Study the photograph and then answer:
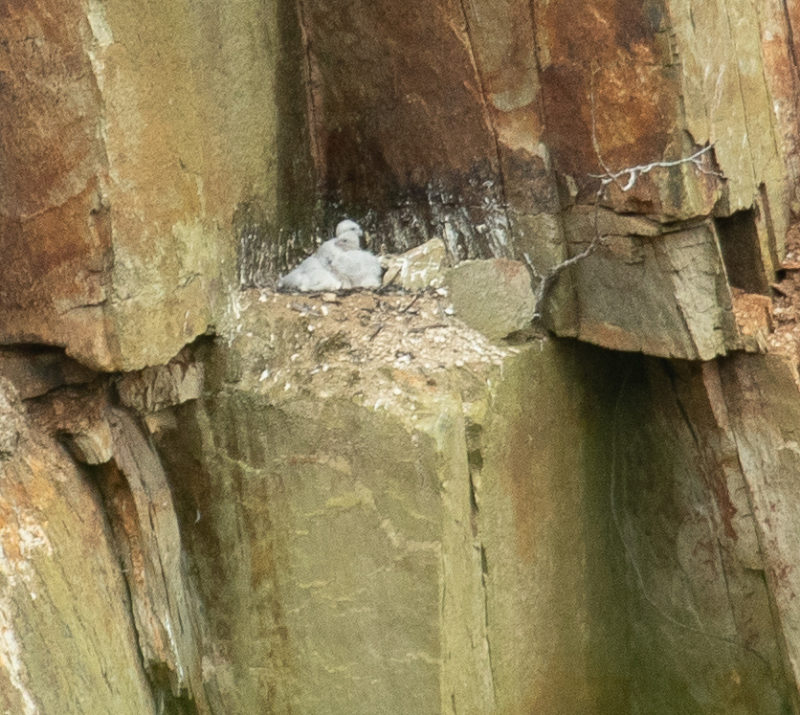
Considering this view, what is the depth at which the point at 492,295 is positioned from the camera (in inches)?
122

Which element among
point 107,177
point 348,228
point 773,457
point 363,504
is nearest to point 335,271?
point 348,228

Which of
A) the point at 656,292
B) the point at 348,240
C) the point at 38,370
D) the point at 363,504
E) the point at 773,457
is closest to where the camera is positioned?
the point at 38,370

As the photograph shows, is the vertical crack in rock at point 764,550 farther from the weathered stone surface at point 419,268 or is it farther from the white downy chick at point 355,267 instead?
the white downy chick at point 355,267

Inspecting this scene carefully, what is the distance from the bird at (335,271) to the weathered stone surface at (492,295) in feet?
0.69

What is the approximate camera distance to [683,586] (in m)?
3.52

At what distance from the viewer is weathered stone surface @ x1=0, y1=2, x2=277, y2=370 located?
257 cm

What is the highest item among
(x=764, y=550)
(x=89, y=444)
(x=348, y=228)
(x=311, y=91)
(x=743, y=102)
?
(x=311, y=91)

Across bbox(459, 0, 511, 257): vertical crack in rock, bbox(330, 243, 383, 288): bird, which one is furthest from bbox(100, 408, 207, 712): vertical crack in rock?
bbox(459, 0, 511, 257): vertical crack in rock

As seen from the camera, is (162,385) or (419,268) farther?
(419,268)

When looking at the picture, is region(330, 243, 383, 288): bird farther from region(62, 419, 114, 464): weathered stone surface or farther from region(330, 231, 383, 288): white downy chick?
region(62, 419, 114, 464): weathered stone surface

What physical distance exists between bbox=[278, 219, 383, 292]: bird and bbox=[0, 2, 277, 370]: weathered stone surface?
29 cm

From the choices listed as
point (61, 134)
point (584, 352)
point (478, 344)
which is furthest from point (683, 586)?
point (61, 134)

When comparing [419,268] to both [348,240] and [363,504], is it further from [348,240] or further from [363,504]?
[363,504]

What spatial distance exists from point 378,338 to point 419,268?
255mm
